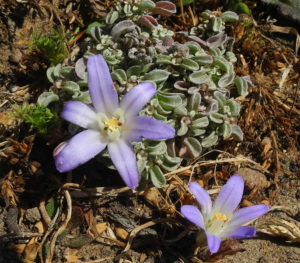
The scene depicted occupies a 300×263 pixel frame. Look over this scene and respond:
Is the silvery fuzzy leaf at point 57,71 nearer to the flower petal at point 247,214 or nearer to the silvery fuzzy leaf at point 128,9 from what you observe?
the silvery fuzzy leaf at point 128,9

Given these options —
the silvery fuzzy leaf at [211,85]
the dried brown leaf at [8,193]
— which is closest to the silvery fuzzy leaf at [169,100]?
the silvery fuzzy leaf at [211,85]

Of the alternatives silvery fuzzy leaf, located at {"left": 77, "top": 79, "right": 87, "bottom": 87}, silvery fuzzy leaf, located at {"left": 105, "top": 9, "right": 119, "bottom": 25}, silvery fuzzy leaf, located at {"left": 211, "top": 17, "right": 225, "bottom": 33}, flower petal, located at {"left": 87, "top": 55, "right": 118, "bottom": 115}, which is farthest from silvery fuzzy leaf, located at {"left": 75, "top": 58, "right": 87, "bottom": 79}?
silvery fuzzy leaf, located at {"left": 211, "top": 17, "right": 225, "bottom": 33}

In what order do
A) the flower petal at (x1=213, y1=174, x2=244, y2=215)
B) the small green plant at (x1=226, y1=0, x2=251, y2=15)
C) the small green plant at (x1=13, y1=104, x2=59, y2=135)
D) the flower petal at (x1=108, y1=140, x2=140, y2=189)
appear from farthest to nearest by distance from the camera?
the small green plant at (x1=226, y1=0, x2=251, y2=15) → the small green plant at (x1=13, y1=104, x2=59, y2=135) → the flower petal at (x1=213, y1=174, x2=244, y2=215) → the flower petal at (x1=108, y1=140, x2=140, y2=189)

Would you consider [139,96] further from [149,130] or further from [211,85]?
[211,85]

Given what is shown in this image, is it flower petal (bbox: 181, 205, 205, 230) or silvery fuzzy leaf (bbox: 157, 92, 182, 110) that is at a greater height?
silvery fuzzy leaf (bbox: 157, 92, 182, 110)

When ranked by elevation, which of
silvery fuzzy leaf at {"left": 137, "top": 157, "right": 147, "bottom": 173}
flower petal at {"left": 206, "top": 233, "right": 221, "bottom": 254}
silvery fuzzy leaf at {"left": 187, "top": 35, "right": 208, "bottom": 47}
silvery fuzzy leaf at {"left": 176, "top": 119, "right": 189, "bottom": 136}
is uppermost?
silvery fuzzy leaf at {"left": 187, "top": 35, "right": 208, "bottom": 47}

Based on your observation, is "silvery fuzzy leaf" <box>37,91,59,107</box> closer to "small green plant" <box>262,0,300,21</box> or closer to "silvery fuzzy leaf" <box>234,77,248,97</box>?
"silvery fuzzy leaf" <box>234,77,248,97</box>

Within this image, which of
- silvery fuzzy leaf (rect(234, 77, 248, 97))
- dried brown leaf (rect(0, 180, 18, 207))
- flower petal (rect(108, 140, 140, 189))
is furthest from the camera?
silvery fuzzy leaf (rect(234, 77, 248, 97))

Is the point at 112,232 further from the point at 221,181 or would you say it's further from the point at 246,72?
the point at 246,72

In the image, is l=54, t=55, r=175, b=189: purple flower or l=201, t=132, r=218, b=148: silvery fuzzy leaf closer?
l=54, t=55, r=175, b=189: purple flower
